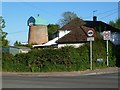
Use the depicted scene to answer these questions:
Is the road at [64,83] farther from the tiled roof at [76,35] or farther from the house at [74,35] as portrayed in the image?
the tiled roof at [76,35]

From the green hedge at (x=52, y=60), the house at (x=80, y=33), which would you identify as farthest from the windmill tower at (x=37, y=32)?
the green hedge at (x=52, y=60)

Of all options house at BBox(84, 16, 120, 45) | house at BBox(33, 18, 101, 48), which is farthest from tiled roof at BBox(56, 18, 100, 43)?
house at BBox(84, 16, 120, 45)

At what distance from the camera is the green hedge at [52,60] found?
32.0 meters

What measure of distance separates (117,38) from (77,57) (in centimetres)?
2514

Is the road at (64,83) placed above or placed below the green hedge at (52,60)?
below

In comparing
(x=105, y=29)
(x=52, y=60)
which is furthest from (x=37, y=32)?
(x=52, y=60)

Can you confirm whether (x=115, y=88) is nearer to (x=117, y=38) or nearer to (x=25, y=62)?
(x=25, y=62)

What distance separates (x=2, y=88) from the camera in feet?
53.5

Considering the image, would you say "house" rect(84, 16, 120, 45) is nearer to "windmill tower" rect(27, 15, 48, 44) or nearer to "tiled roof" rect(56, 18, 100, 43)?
"tiled roof" rect(56, 18, 100, 43)

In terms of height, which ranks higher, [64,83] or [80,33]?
[80,33]

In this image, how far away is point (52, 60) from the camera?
106 feet

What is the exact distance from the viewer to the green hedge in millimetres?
31984

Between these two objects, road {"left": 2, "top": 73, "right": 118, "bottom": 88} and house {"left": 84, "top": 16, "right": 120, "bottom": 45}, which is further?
house {"left": 84, "top": 16, "right": 120, "bottom": 45}

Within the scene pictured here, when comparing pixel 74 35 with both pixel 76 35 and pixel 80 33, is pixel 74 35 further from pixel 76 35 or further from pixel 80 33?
pixel 80 33
